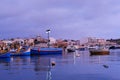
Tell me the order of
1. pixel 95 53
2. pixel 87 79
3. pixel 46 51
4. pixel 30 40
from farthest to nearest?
pixel 30 40 → pixel 46 51 → pixel 95 53 → pixel 87 79

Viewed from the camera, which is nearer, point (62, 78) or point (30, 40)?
point (62, 78)

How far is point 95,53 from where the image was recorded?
10212cm

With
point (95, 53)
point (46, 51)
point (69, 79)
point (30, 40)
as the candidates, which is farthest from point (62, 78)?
point (30, 40)

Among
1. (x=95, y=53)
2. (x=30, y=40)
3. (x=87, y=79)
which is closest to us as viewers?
(x=87, y=79)

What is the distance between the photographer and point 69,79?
31312 mm

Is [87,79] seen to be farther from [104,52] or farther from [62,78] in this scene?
[104,52]

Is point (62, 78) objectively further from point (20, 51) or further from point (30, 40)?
point (30, 40)

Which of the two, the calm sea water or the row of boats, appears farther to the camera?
the row of boats

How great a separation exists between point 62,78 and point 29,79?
301 cm

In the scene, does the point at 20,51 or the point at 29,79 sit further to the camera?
the point at 20,51

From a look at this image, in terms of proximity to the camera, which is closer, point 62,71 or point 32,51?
point 62,71

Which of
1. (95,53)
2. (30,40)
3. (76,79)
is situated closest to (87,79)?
(76,79)

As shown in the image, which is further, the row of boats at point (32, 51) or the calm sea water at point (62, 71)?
the row of boats at point (32, 51)

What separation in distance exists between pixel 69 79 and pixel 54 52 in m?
83.4
